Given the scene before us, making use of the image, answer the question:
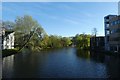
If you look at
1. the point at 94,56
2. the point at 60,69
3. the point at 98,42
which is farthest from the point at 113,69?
the point at 98,42

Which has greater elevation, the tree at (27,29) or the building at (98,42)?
the tree at (27,29)

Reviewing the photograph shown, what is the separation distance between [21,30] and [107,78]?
145ft

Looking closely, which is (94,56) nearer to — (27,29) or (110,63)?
(110,63)

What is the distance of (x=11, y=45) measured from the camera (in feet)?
203

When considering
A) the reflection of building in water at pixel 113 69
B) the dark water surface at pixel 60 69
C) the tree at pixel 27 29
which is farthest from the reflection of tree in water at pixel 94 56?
the tree at pixel 27 29

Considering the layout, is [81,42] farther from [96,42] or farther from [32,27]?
[32,27]

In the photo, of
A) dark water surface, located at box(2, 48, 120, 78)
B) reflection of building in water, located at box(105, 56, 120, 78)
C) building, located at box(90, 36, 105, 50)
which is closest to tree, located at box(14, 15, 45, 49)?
building, located at box(90, 36, 105, 50)

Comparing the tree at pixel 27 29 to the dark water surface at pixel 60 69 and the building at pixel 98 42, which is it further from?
the dark water surface at pixel 60 69

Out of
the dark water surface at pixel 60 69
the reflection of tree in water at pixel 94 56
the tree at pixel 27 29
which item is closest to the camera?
the dark water surface at pixel 60 69

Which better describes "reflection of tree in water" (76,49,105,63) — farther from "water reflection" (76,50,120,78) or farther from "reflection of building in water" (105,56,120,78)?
"reflection of building in water" (105,56,120,78)

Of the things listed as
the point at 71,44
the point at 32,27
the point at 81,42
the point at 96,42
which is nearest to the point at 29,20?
the point at 32,27

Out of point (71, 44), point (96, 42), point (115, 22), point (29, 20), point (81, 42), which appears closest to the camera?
point (115, 22)

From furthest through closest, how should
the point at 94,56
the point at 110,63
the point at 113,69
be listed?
the point at 94,56
the point at 110,63
the point at 113,69

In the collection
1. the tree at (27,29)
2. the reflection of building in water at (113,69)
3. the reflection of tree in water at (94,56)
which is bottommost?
the reflection of building in water at (113,69)
